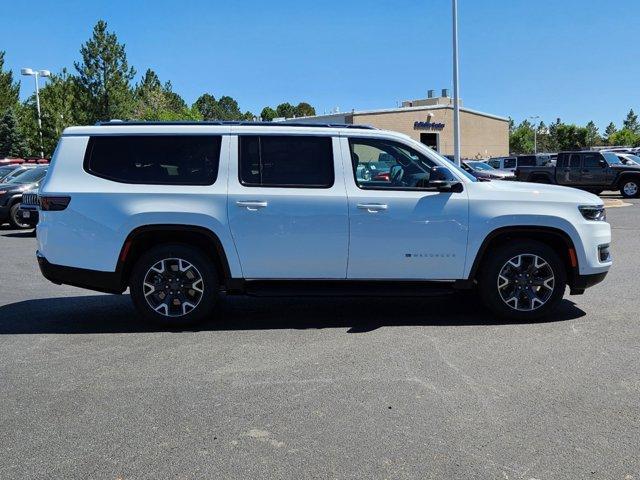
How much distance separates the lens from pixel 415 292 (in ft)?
19.3

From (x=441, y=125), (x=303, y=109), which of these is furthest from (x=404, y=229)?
(x=303, y=109)

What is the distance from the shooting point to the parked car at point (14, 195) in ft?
52.3

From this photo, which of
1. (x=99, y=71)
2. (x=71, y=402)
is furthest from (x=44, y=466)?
(x=99, y=71)

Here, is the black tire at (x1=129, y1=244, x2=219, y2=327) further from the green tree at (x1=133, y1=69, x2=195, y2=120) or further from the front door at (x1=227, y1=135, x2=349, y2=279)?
the green tree at (x1=133, y1=69, x2=195, y2=120)

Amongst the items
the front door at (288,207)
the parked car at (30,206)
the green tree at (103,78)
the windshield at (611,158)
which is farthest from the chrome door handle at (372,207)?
the green tree at (103,78)

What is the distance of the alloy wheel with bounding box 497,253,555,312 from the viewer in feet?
19.7

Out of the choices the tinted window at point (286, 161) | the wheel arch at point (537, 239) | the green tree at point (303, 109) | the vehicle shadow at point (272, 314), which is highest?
the green tree at point (303, 109)

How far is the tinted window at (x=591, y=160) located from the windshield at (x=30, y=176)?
64.4 feet

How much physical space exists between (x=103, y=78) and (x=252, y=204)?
1567 inches

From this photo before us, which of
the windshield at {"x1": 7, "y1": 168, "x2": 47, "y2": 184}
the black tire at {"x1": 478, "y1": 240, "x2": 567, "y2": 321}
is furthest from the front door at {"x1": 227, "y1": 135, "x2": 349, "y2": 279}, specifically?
the windshield at {"x1": 7, "y1": 168, "x2": 47, "y2": 184}

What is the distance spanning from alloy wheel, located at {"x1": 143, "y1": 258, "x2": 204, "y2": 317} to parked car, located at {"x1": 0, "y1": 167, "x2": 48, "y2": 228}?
11.2 metres

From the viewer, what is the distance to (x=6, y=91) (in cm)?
5431

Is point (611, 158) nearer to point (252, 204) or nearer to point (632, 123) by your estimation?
point (252, 204)

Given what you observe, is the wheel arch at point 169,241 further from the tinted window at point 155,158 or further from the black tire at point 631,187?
the black tire at point 631,187
